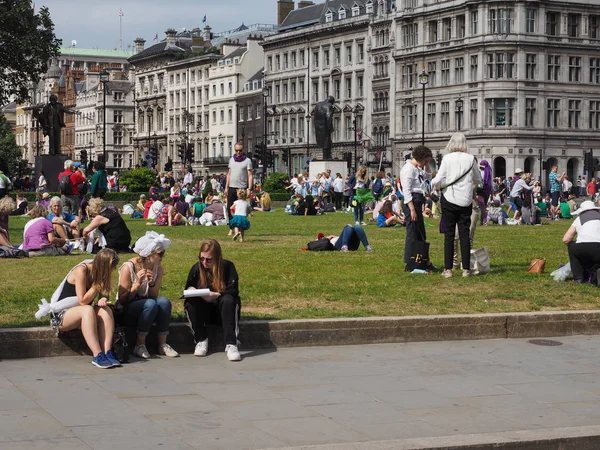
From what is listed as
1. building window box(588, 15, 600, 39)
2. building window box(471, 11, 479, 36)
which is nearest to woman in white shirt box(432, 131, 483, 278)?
building window box(471, 11, 479, 36)

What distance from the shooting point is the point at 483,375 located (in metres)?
10.5

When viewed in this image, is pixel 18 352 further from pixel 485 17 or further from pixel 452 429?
pixel 485 17

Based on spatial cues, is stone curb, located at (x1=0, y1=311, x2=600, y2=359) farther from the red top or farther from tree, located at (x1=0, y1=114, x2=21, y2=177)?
tree, located at (x1=0, y1=114, x2=21, y2=177)

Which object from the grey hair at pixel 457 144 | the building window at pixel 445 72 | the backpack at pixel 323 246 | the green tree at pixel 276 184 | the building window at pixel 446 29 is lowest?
the backpack at pixel 323 246

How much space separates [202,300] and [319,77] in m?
93.3

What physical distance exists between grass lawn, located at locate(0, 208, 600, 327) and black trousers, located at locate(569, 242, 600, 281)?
288 millimetres

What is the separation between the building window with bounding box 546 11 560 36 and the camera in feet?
277

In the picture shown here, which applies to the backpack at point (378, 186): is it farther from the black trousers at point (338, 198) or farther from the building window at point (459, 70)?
the building window at point (459, 70)

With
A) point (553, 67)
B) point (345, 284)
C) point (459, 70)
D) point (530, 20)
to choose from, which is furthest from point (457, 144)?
point (459, 70)

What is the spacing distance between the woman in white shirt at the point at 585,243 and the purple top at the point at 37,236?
8615 mm

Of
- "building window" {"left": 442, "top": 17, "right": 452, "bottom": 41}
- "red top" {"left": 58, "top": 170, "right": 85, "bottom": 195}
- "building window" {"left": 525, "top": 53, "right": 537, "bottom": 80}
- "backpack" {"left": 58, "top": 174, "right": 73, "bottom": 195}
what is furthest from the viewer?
"building window" {"left": 442, "top": 17, "right": 452, "bottom": 41}

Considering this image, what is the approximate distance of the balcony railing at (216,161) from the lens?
389 ft

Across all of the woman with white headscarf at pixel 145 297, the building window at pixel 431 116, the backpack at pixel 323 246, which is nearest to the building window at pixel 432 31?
the building window at pixel 431 116

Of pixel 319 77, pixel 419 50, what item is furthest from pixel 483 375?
pixel 319 77
